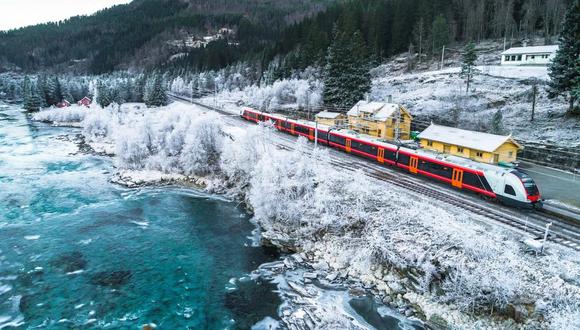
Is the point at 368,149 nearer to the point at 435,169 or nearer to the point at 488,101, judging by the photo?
the point at 435,169

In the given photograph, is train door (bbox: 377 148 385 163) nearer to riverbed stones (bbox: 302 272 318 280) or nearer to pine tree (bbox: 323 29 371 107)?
riverbed stones (bbox: 302 272 318 280)

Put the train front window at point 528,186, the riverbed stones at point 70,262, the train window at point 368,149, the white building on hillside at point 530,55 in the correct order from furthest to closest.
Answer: the white building on hillside at point 530,55 < the train window at point 368,149 < the train front window at point 528,186 < the riverbed stones at point 70,262

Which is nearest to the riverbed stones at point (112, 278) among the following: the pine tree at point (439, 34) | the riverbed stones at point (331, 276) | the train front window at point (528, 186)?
the riverbed stones at point (331, 276)

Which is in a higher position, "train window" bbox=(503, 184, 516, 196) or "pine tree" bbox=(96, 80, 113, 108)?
"pine tree" bbox=(96, 80, 113, 108)

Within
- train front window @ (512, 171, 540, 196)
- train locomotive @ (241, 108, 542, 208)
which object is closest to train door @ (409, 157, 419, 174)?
train locomotive @ (241, 108, 542, 208)

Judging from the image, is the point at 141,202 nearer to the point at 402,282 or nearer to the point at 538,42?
the point at 402,282

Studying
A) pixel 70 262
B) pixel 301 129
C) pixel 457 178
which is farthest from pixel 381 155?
pixel 70 262

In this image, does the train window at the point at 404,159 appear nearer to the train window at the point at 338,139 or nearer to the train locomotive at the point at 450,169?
the train locomotive at the point at 450,169
